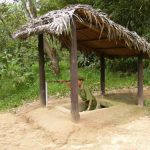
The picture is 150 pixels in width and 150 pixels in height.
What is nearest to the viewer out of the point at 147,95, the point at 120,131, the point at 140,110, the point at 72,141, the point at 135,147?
the point at 135,147

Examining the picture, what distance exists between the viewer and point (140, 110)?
9180 mm

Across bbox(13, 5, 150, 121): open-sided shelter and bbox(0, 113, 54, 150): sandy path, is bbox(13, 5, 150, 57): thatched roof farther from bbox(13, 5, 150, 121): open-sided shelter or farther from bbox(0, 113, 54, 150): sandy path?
bbox(0, 113, 54, 150): sandy path

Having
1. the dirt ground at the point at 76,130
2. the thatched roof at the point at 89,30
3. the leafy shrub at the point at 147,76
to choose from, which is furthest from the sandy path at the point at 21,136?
the leafy shrub at the point at 147,76

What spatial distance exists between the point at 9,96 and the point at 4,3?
7.99 m

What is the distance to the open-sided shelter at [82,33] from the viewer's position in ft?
24.5

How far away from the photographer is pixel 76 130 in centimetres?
727

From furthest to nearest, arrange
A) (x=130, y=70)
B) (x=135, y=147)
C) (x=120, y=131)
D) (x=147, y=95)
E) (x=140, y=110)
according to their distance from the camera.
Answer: (x=130, y=70) → (x=147, y=95) → (x=140, y=110) → (x=120, y=131) → (x=135, y=147)

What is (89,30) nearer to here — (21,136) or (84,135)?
(84,135)

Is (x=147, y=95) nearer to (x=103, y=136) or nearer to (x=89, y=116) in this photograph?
(x=89, y=116)


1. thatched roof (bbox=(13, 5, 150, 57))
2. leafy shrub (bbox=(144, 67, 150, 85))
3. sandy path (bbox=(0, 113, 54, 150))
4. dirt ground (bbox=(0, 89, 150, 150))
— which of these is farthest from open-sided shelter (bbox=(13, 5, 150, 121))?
leafy shrub (bbox=(144, 67, 150, 85))

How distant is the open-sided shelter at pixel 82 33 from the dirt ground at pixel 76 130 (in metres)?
0.47

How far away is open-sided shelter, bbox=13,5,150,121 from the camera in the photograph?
748cm

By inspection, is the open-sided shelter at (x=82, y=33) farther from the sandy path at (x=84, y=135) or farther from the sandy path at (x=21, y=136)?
the sandy path at (x=21, y=136)

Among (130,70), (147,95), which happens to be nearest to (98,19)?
(147,95)
